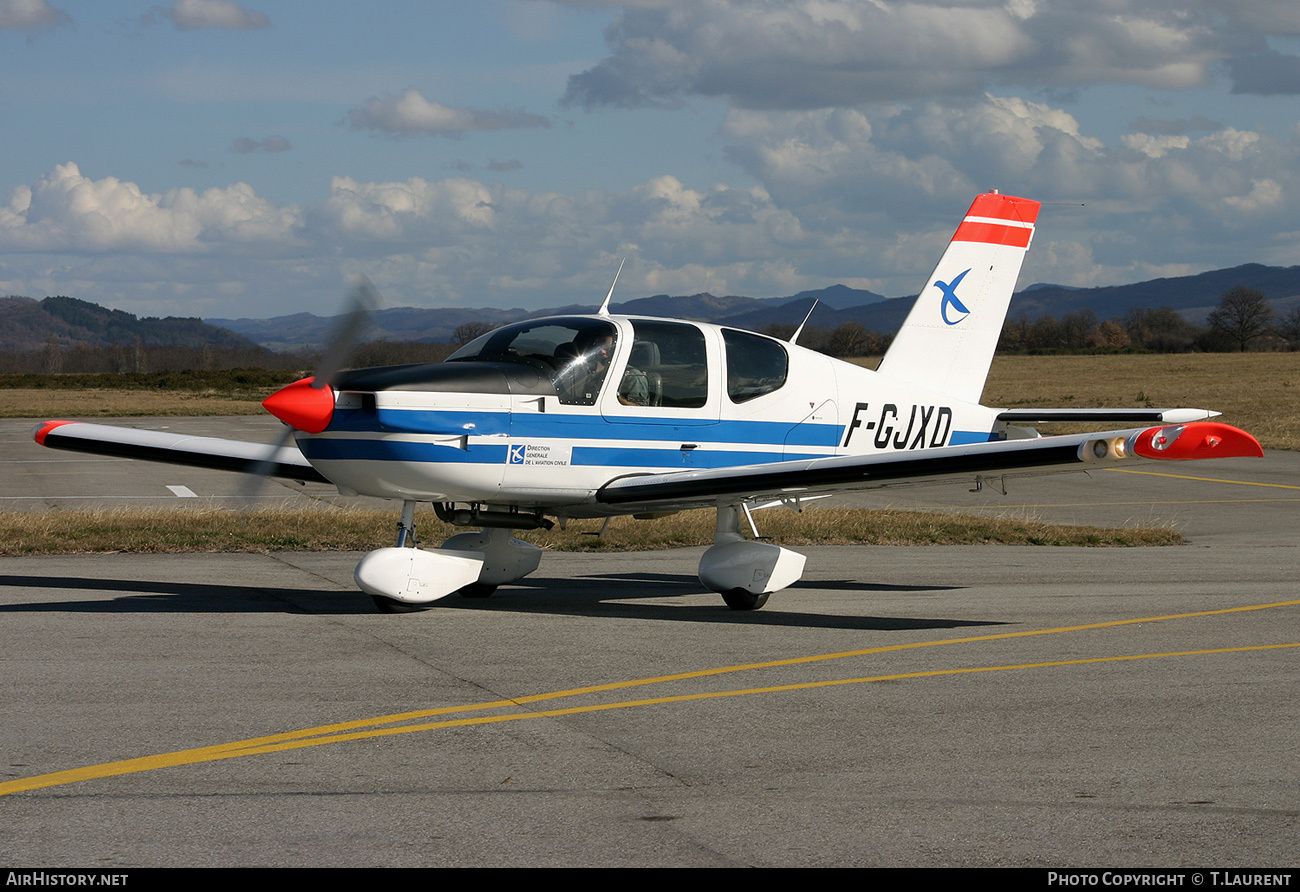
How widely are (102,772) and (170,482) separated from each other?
2040cm

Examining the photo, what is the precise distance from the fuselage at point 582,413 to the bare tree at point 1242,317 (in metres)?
121

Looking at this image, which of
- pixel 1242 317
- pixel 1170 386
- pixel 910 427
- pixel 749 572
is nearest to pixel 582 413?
pixel 749 572

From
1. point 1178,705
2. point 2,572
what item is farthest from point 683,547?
point 1178,705

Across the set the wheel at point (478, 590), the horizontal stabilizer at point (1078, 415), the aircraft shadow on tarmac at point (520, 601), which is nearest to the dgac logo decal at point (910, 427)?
the horizontal stabilizer at point (1078, 415)

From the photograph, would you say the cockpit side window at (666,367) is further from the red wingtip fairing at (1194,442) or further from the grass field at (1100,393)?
the grass field at (1100,393)

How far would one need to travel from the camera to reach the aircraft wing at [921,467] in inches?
295

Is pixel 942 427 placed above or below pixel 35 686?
above

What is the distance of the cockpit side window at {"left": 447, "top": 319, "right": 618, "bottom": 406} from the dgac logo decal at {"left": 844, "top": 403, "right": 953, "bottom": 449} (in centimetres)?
273

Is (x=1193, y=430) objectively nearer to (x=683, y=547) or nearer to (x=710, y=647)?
(x=710, y=647)

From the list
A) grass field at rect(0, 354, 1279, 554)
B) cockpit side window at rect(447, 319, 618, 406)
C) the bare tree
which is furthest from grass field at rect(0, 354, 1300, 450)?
the bare tree

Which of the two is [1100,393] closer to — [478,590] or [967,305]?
[967,305]

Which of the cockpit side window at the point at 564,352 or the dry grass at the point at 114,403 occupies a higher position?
the dry grass at the point at 114,403

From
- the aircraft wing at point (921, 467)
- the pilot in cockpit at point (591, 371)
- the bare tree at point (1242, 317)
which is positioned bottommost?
the aircraft wing at point (921, 467)
